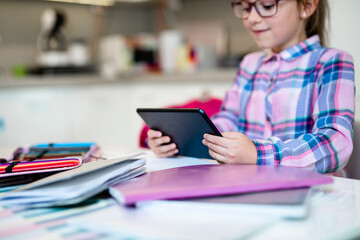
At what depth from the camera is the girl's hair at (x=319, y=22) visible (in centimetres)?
124

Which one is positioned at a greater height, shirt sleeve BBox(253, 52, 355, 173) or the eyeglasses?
the eyeglasses

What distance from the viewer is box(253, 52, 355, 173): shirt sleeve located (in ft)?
2.99

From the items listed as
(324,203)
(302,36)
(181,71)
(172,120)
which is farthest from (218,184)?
(181,71)

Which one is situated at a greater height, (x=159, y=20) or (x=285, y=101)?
(x=159, y=20)

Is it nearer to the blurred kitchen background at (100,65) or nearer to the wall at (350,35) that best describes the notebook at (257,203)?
the wall at (350,35)

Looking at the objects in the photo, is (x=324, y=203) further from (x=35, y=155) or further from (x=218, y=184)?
(x=35, y=155)

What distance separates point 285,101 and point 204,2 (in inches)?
109

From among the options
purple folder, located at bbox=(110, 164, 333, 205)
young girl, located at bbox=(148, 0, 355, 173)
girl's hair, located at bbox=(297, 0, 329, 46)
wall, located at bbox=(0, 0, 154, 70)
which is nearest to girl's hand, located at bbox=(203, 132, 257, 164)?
young girl, located at bbox=(148, 0, 355, 173)

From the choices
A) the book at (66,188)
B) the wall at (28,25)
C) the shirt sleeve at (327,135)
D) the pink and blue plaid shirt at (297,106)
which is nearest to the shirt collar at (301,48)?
the pink and blue plaid shirt at (297,106)

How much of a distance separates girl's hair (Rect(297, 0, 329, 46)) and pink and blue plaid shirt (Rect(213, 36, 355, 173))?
0.05 m

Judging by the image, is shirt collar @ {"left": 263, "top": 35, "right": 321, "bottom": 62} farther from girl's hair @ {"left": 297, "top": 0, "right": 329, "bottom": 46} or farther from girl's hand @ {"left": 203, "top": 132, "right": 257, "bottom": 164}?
girl's hand @ {"left": 203, "top": 132, "right": 257, "bottom": 164}

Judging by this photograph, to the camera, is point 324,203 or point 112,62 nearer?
point 324,203

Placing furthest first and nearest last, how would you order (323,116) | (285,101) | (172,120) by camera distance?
1. (285,101)
2. (323,116)
3. (172,120)

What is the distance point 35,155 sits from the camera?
39.8 inches
